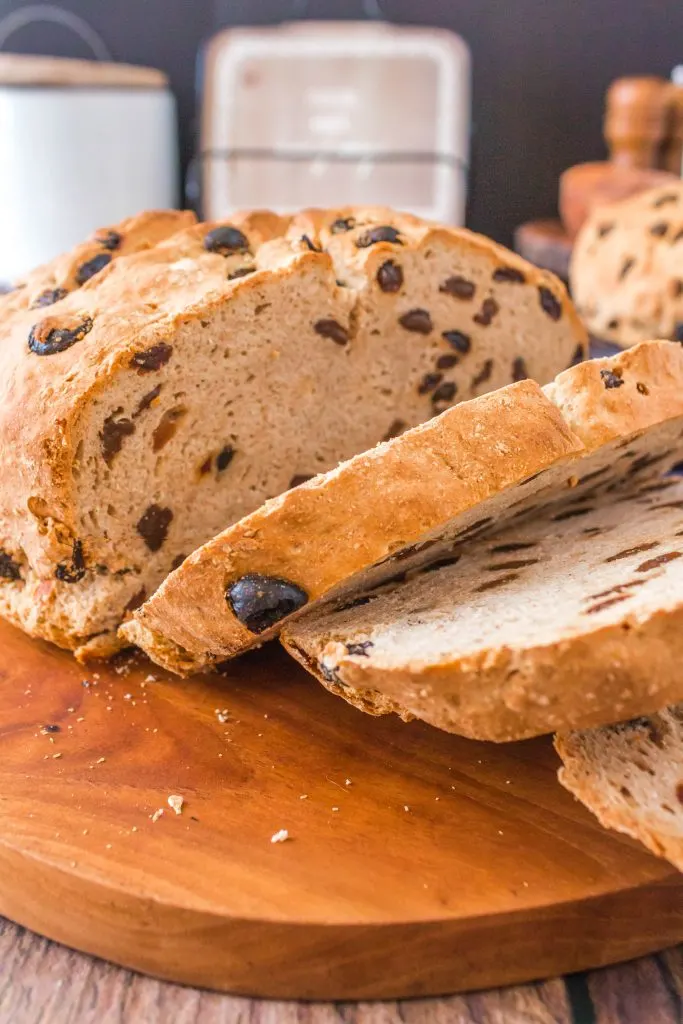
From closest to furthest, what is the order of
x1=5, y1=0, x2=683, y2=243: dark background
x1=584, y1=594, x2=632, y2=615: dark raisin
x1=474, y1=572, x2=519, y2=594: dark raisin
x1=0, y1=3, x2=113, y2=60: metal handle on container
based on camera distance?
x1=584, y1=594, x2=632, y2=615: dark raisin
x1=474, y1=572, x2=519, y2=594: dark raisin
x1=5, y1=0, x2=683, y2=243: dark background
x1=0, y1=3, x2=113, y2=60: metal handle on container

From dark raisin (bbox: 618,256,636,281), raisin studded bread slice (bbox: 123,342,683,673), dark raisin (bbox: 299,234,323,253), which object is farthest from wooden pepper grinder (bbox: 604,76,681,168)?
raisin studded bread slice (bbox: 123,342,683,673)

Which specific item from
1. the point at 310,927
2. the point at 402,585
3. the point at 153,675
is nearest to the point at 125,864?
the point at 310,927

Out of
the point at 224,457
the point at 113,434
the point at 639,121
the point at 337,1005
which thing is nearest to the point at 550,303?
the point at 224,457

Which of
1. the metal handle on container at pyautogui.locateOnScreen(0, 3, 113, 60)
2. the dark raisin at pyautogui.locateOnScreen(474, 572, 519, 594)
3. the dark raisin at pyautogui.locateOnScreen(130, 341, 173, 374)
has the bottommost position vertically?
the dark raisin at pyautogui.locateOnScreen(474, 572, 519, 594)

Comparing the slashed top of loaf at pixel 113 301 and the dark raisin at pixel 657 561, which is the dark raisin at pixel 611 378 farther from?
the slashed top of loaf at pixel 113 301

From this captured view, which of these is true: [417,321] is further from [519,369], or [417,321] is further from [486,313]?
[519,369]

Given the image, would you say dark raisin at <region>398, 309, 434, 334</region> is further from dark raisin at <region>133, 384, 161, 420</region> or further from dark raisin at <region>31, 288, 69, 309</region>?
dark raisin at <region>31, 288, 69, 309</region>

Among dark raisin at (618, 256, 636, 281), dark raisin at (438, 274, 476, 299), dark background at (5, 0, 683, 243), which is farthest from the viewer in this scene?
dark background at (5, 0, 683, 243)
